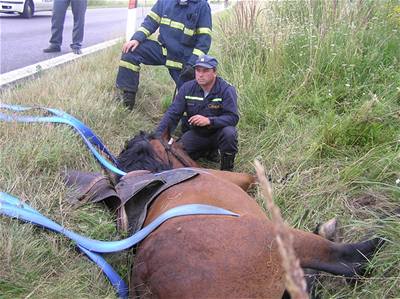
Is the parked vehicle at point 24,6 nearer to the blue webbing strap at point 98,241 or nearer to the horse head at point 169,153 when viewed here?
the horse head at point 169,153

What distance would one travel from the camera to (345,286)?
2281 millimetres

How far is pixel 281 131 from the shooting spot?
3.88 metres

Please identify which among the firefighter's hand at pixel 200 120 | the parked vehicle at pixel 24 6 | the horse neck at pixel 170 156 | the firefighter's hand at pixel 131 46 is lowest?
the parked vehicle at pixel 24 6

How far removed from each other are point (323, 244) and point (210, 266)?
61 cm

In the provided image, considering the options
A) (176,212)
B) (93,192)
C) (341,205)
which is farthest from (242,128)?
(176,212)

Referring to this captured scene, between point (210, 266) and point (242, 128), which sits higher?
point (210, 266)

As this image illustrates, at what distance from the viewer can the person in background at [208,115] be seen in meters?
3.81

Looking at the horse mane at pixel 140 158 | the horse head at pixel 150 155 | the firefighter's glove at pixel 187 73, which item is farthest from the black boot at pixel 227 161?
the firefighter's glove at pixel 187 73

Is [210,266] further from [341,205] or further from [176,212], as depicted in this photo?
[341,205]

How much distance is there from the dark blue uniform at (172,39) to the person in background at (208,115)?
769mm

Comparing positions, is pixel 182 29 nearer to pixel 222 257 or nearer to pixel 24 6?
pixel 222 257

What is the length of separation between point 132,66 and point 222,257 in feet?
10.6

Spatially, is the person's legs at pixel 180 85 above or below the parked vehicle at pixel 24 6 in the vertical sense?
above

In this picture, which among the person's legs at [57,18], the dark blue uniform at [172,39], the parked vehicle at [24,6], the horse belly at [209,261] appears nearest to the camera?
the horse belly at [209,261]
